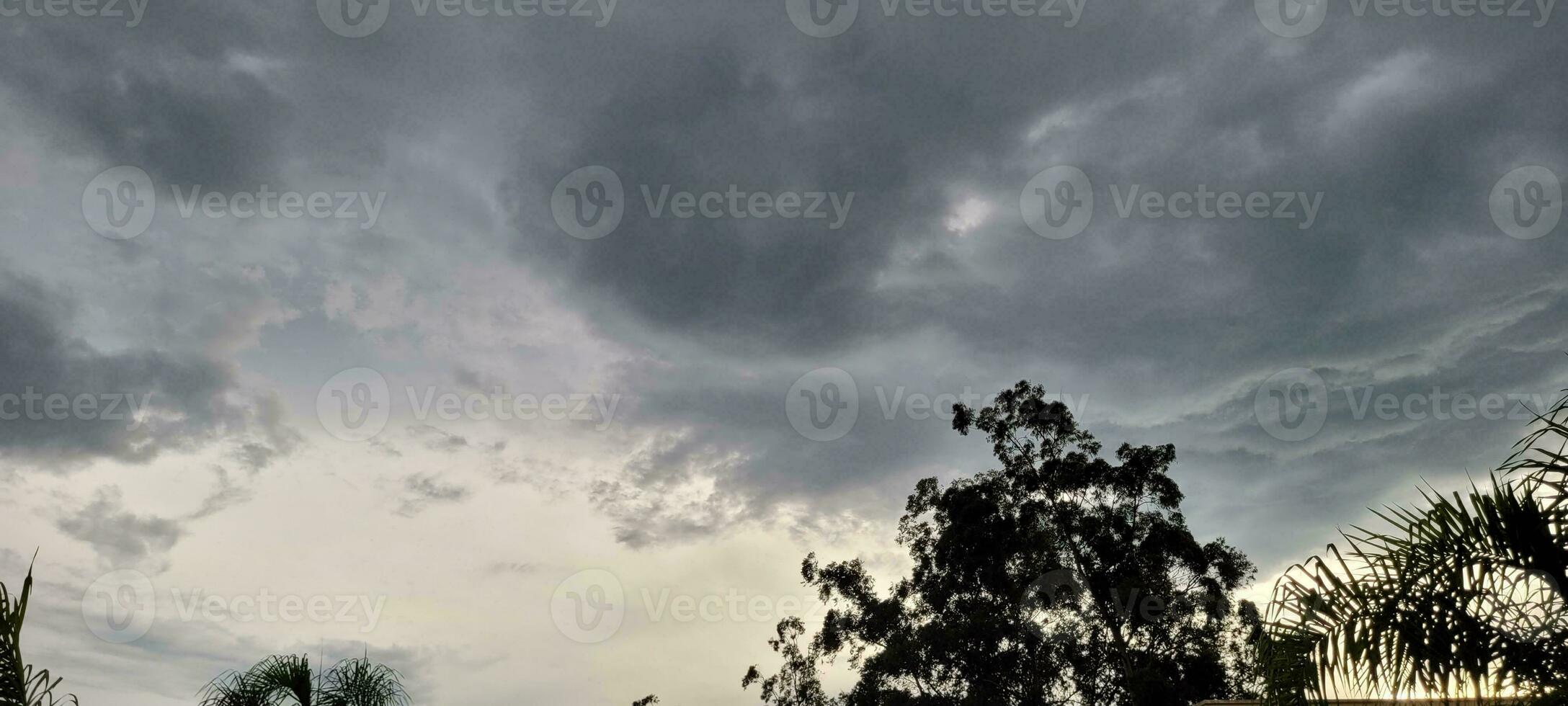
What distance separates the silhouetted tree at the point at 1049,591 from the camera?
30.8 m

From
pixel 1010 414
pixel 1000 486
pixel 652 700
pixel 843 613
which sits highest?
pixel 1010 414

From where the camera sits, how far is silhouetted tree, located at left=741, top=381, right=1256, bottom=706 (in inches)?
→ 1214

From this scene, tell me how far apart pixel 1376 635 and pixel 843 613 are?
103 feet

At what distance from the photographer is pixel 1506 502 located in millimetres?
5414

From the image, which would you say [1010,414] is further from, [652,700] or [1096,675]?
[652,700]

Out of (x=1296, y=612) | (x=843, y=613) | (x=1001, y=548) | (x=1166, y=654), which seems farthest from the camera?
(x=843, y=613)

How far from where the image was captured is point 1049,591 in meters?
32.2

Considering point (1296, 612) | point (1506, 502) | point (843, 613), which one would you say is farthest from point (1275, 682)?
point (843, 613)

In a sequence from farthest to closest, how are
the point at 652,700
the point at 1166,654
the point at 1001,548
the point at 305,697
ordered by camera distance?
the point at 652,700 → the point at 1001,548 → the point at 1166,654 → the point at 305,697

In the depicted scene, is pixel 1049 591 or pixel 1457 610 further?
pixel 1049 591

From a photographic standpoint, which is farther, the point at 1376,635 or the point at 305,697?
the point at 305,697

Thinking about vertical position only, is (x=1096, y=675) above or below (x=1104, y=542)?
below

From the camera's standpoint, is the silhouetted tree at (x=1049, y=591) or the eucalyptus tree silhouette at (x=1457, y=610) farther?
the silhouetted tree at (x=1049, y=591)

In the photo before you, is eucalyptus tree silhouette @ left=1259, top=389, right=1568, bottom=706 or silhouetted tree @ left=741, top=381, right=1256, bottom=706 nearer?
eucalyptus tree silhouette @ left=1259, top=389, right=1568, bottom=706
